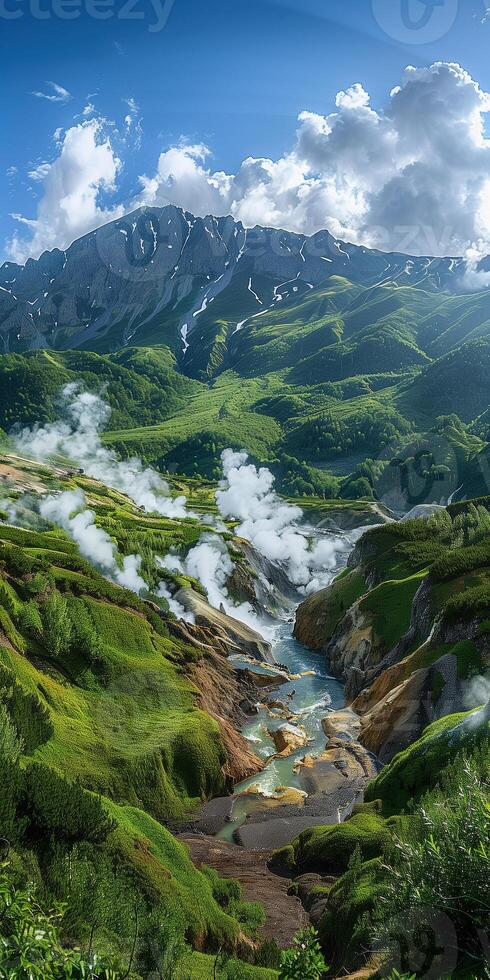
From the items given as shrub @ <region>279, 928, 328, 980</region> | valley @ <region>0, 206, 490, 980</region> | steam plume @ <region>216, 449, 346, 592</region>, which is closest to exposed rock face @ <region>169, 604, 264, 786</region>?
valley @ <region>0, 206, 490, 980</region>

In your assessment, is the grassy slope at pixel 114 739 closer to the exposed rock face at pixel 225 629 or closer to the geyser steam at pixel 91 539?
the geyser steam at pixel 91 539

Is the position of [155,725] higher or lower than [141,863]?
lower

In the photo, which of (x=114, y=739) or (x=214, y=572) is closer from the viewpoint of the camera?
(x=114, y=739)

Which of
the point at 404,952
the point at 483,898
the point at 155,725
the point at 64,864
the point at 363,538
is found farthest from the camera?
the point at 363,538

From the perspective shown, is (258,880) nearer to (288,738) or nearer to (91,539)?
(288,738)

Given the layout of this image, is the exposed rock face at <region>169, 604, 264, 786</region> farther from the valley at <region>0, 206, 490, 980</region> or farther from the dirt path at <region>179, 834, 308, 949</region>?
the dirt path at <region>179, 834, 308, 949</region>

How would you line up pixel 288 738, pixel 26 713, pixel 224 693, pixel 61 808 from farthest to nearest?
pixel 224 693 < pixel 288 738 < pixel 26 713 < pixel 61 808

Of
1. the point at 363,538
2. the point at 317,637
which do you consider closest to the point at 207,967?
the point at 317,637

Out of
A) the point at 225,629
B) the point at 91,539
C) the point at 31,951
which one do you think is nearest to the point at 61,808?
the point at 31,951

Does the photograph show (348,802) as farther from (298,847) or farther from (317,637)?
(317,637)
